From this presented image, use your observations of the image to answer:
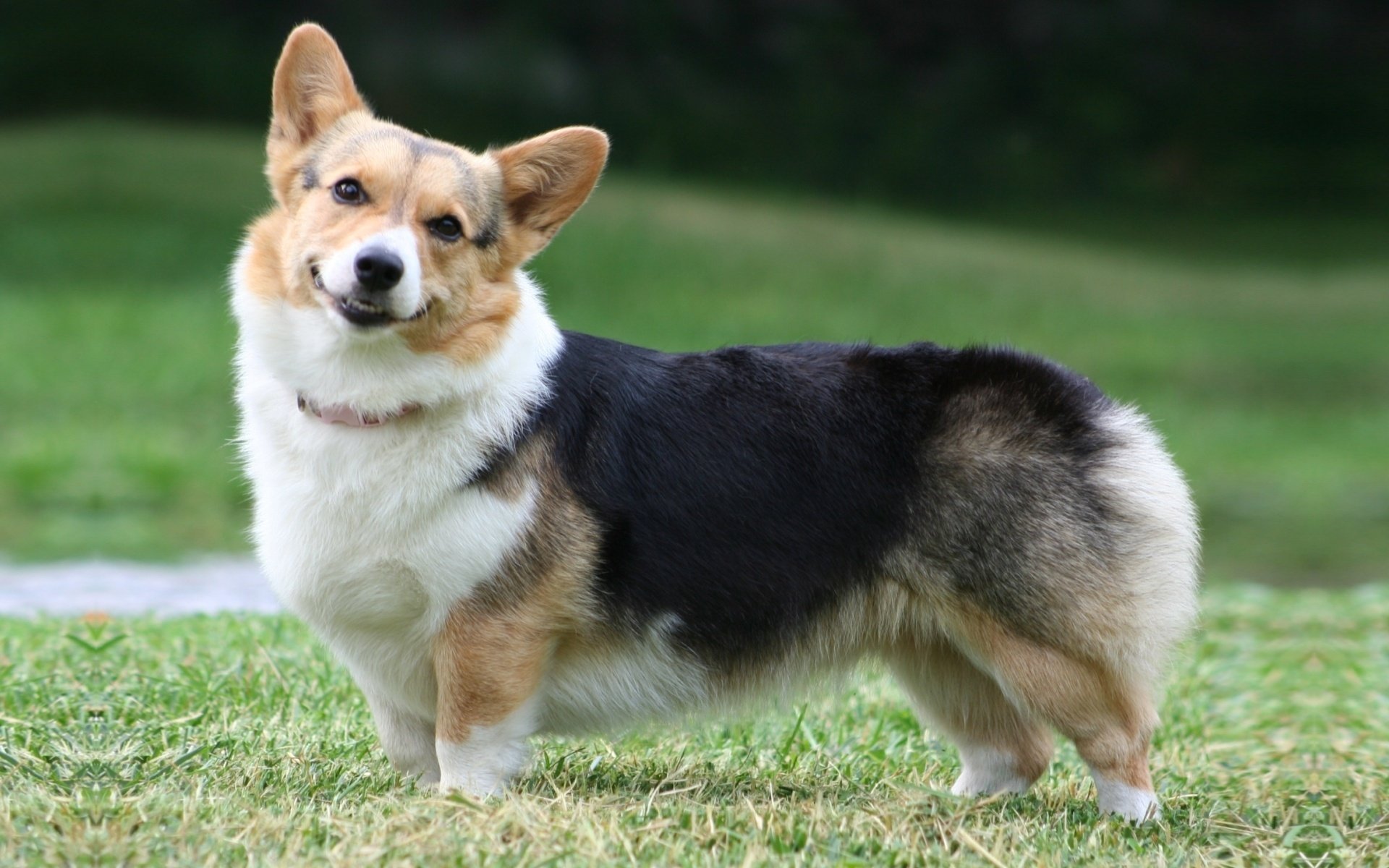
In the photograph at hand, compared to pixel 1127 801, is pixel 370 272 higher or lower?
higher

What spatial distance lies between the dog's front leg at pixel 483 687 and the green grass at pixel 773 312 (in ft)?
18.4

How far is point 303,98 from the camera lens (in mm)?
4602

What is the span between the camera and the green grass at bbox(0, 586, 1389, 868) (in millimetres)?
3752

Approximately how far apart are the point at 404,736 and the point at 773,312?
1191cm

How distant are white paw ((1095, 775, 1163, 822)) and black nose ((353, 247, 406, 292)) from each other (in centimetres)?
255

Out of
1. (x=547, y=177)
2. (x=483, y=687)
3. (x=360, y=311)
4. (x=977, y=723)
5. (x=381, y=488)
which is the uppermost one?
(x=547, y=177)

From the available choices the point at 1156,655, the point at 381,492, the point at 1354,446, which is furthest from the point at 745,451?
the point at 1354,446

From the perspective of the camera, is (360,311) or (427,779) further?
(427,779)

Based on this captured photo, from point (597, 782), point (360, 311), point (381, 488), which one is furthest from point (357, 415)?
point (597, 782)

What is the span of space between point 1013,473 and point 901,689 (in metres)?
0.94

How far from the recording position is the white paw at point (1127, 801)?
444 cm

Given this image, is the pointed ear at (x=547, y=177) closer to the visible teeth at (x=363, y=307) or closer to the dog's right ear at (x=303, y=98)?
the dog's right ear at (x=303, y=98)

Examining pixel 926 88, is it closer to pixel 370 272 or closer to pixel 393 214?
pixel 393 214

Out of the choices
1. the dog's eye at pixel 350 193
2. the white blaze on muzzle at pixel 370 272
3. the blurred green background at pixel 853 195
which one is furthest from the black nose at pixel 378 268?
the blurred green background at pixel 853 195
